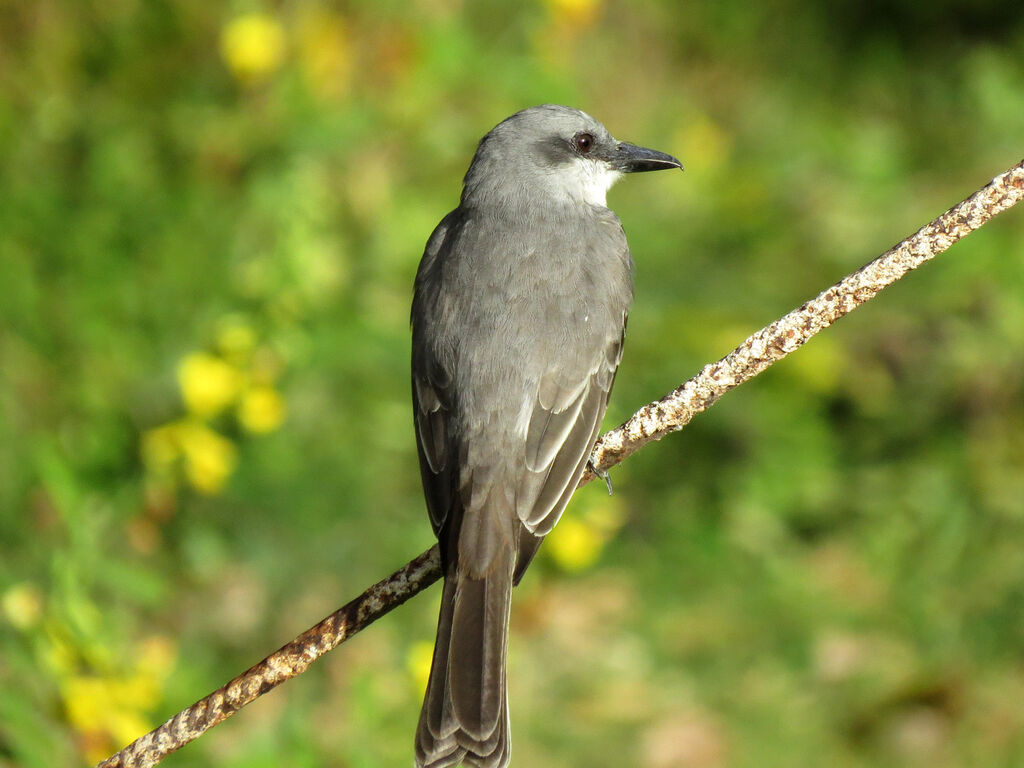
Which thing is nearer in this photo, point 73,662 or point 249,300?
point 73,662

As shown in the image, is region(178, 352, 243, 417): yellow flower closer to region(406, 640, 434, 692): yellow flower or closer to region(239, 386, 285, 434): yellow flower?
region(239, 386, 285, 434): yellow flower

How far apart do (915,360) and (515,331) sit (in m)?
3.66

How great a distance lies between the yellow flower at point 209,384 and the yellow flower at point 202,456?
9 cm

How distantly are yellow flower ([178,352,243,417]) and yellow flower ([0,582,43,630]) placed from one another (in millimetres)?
1291

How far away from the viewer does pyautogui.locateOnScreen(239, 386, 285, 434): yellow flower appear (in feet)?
15.7

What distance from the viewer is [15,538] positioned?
15.7ft

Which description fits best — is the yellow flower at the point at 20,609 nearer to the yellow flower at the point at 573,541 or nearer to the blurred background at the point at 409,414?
the blurred background at the point at 409,414

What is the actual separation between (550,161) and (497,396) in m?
1.18

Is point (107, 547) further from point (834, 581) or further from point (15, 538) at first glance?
point (834, 581)

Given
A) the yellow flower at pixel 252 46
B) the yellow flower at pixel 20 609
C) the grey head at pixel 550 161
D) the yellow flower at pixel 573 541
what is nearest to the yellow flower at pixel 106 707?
the yellow flower at pixel 20 609

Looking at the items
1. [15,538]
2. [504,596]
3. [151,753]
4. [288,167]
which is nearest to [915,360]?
[288,167]

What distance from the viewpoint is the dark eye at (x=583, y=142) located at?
14.9ft

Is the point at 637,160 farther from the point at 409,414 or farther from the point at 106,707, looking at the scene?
the point at 106,707

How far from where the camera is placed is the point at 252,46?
5.56 metres
